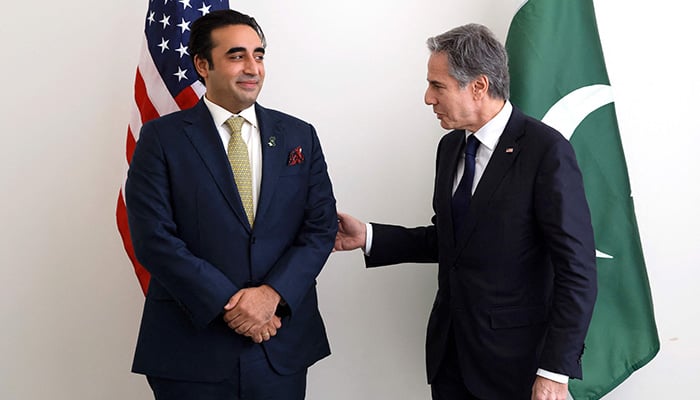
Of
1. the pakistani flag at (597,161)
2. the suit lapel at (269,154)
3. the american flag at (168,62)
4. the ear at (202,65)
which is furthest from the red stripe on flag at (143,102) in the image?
the pakistani flag at (597,161)

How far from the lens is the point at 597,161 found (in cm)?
229

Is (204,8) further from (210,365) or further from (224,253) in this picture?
(210,365)

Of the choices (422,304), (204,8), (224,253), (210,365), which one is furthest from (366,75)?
(210,365)

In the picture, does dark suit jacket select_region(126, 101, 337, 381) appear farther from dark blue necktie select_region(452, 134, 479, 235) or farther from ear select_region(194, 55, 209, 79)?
dark blue necktie select_region(452, 134, 479, 235)

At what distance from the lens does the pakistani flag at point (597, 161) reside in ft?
7.47

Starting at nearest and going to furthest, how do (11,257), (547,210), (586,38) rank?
1. (547,210)
2. (586,38)
3. (11,257)

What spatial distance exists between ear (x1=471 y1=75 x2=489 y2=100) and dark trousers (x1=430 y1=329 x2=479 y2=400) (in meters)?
0.67

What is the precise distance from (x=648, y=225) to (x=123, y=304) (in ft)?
6.55

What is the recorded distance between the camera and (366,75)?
266 centimetres

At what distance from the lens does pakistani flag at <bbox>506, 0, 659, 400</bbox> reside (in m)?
2.28

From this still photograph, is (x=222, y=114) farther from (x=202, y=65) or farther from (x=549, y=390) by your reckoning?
(x=549, y=390)

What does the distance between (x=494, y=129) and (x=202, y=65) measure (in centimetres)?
83

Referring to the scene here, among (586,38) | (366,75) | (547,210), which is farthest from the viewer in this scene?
(366,75)

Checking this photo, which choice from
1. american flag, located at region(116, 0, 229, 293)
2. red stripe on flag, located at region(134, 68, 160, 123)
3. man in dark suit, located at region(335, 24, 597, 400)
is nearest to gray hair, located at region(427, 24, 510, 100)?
man in dark suit, located at region(335, 24, 597, 400)
